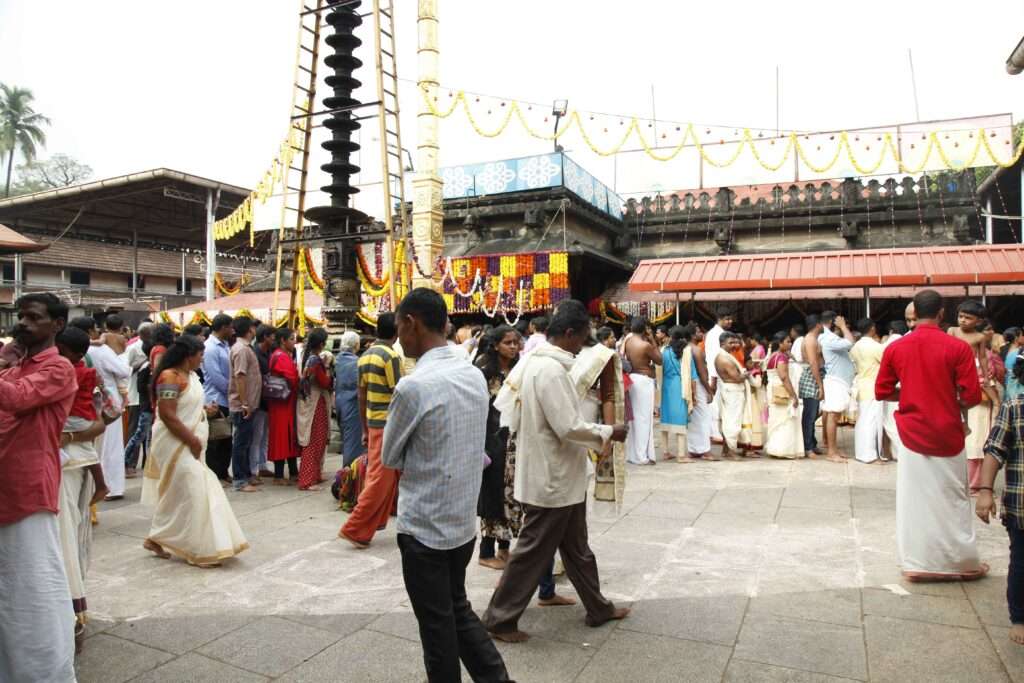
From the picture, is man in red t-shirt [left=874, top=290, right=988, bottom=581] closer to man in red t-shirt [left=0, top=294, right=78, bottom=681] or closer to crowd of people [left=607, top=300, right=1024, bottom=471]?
crowd of people [left=607, top=300, right=1024, bottom=471]

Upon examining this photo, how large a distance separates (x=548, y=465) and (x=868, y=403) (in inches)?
245

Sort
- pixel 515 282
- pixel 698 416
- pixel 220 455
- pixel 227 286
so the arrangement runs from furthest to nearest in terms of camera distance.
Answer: pixel 227 286 < pixel 515 282 < pixel 698 416 < pixel 220 455

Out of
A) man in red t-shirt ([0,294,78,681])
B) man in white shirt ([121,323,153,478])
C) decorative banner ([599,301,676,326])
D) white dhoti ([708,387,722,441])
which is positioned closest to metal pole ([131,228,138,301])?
decorative banner ([599,301,676,326])

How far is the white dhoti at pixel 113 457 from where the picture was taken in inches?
233

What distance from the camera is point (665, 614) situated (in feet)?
11.4

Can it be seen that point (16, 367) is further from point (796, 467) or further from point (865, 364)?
point (865, 364)

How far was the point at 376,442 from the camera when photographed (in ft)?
15.5

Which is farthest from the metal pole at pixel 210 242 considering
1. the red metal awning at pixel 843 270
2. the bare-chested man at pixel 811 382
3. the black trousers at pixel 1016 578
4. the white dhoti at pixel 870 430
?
the black trousers at pixel 1016 578

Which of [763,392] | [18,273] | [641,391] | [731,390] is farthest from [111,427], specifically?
[18,273]

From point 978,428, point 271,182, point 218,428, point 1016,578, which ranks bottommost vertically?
point 1016,578

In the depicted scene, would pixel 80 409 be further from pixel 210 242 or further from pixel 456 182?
pixel 210 242

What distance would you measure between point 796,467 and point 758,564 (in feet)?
12.3

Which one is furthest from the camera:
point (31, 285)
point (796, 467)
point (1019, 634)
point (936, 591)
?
point (31, 285)

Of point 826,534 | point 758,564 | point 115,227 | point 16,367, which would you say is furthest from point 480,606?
point 115,227
